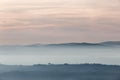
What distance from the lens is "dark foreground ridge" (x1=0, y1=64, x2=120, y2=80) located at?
27.9 ft

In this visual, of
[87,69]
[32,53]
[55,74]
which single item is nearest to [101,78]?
[87,69]

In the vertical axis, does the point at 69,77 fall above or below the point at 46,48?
below

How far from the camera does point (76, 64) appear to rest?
8.60 m

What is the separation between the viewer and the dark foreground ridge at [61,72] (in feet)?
27.9

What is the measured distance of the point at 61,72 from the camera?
8727 millimetres

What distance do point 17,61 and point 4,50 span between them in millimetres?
442

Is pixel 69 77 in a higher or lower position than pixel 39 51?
lower

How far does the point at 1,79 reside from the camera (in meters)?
8.64

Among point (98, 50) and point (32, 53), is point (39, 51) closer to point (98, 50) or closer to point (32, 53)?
point (32, 53)

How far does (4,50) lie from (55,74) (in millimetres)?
1201

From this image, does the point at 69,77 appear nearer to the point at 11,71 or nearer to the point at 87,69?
the point at 87,69

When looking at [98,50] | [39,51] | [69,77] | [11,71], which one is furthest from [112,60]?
[11,71]

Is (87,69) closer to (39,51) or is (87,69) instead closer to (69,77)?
(69,77)

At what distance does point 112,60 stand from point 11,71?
7.30 feet
